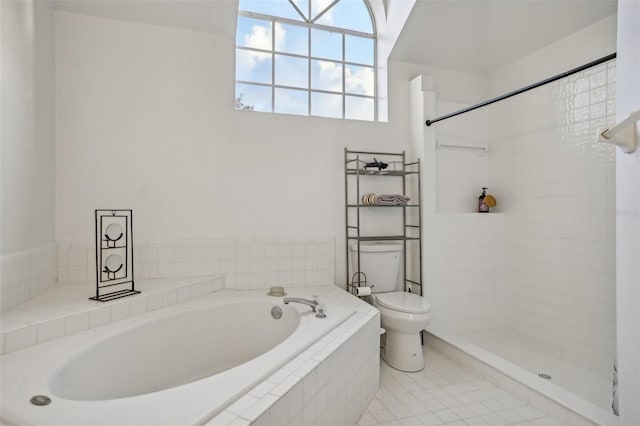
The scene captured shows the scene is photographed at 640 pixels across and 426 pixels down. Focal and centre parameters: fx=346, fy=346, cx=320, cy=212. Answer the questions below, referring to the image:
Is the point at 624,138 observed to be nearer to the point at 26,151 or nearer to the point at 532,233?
the point at 532,233

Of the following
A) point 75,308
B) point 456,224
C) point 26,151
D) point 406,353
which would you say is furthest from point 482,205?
point 26,151

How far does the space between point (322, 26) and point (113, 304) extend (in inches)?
107

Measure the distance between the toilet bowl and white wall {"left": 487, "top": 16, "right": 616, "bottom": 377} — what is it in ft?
3.67

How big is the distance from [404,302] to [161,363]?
5.36ft

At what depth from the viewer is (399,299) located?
8.54 feet

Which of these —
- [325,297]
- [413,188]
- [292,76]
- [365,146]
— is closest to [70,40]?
[292,76]

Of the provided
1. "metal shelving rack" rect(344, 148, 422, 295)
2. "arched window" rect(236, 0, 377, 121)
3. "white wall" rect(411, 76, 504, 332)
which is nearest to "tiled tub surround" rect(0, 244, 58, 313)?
"arched window" rect(236, 0, 377, 121)

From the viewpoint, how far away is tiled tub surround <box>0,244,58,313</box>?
1.74 meters

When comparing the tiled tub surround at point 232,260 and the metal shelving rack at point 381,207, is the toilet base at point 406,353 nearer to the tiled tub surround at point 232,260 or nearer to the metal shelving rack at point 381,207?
the metal shelving rack at point 381,207

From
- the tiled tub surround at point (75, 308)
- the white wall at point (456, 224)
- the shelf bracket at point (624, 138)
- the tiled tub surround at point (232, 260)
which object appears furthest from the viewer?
the white wall at point (456, 224)

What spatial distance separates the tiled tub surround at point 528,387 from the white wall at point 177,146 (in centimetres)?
103

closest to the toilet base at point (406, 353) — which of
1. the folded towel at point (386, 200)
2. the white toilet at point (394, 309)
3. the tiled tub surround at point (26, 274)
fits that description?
the white toilet at point (394, 309)

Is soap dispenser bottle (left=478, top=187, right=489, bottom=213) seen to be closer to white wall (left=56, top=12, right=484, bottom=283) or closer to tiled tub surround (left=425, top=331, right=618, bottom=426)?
tiled tub surround (left=425, top=331, right=618, bottom=426)

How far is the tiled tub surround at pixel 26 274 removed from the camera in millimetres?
1743
